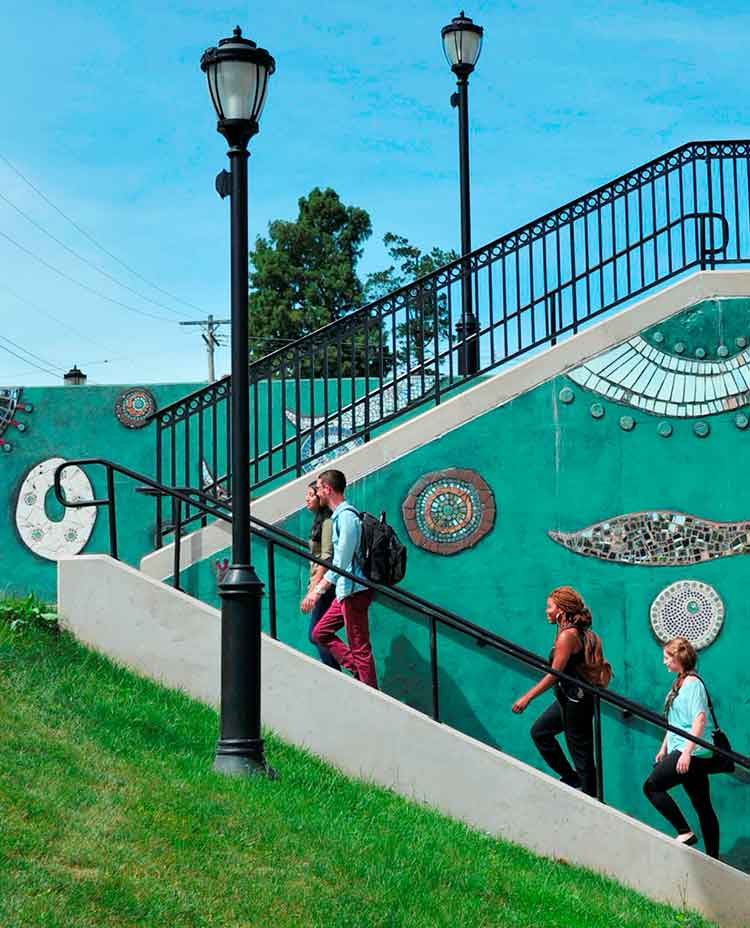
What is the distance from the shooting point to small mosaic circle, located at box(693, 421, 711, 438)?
1118 cm

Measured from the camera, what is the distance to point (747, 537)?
1105 centimetres

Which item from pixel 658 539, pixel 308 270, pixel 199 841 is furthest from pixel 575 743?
pixel 308 270

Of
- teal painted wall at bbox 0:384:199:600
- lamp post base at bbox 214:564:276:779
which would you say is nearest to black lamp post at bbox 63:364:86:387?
teal painted wall at bbox 0:384:199:600

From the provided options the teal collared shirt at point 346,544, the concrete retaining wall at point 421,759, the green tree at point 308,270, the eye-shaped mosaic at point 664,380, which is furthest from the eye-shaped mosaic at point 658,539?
the green tree at point 308,270

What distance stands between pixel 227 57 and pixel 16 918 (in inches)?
204

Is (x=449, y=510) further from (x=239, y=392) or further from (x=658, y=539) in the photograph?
(x=239, y=392)

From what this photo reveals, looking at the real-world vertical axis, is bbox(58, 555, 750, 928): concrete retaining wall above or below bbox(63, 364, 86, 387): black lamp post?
below

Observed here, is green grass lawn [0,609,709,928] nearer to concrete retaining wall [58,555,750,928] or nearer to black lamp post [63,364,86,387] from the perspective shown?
concrete retaining wall [58,555,750,928]

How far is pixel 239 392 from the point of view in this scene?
8312 mm

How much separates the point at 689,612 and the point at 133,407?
8375 mm

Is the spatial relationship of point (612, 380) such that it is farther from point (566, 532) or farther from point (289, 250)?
point (289, 250)

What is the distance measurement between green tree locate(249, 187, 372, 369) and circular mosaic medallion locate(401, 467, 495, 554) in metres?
36.1

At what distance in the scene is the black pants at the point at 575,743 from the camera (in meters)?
9.34

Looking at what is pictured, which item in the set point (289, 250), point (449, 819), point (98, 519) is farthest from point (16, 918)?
point (289, 250)
